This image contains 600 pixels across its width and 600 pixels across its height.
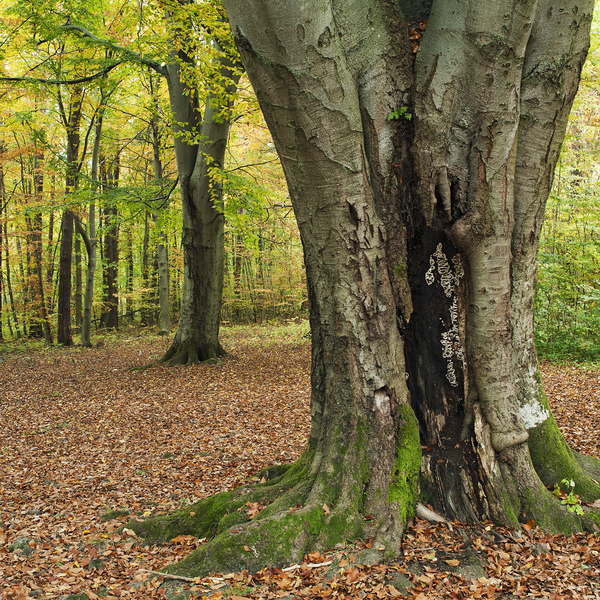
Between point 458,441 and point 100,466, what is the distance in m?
4.31

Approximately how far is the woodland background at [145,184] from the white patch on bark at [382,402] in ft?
22.0

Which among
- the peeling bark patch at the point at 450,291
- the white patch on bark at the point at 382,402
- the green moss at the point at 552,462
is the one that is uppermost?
the peeling bark patch at the point at 450,291

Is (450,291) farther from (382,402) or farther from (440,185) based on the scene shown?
(382,402)

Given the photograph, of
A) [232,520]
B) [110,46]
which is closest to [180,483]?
[232,520]

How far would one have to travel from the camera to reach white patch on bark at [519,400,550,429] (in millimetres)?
3326

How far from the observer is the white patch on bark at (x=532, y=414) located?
3.33 m

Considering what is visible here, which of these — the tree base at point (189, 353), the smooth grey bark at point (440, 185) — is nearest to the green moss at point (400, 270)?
the smooth grey bark at point (440, 185)

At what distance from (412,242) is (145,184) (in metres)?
15.1

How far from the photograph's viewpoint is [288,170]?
2.98 meters

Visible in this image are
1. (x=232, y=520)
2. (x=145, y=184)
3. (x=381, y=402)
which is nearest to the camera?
(x=381, y=402)

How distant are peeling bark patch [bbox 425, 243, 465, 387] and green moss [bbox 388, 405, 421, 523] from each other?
0.42m

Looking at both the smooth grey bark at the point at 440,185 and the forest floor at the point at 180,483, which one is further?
the smooth grey bark at the point at 440,185

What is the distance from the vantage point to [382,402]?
3.02 metres

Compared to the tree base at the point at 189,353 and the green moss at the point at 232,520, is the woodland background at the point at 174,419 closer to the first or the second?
the green moss at the point at 232,520
